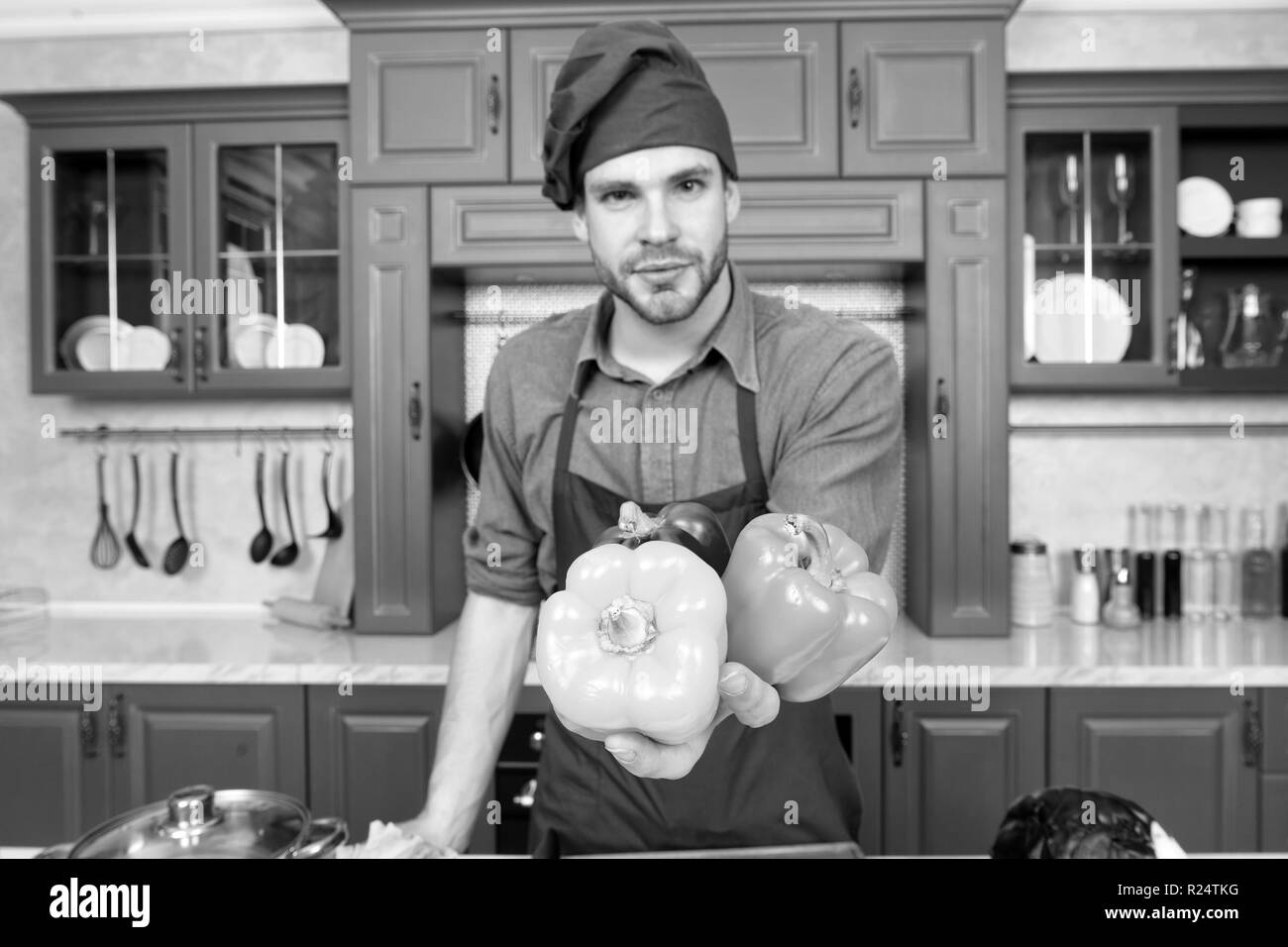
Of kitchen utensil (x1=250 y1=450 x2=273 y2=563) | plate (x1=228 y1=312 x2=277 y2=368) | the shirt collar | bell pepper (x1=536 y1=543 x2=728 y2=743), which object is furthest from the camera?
kitchen utensil (x1=250 y1=450 x2=273 y2=563)

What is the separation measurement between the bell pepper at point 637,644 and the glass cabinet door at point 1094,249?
209cm

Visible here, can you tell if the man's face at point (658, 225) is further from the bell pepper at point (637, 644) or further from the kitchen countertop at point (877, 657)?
the kitchen countertop at point (877, 657)

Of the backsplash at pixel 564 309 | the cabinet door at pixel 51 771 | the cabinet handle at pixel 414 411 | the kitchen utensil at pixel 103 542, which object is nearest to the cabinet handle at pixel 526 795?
the backsplash at pixel 564 309

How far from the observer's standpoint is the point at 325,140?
2.39m

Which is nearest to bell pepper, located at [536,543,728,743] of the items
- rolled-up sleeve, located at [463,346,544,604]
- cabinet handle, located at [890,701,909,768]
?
rolled-up sleeve, located at [463,346,544,604]

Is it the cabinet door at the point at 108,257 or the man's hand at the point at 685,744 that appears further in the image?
the cabinet door at the point at 108,257

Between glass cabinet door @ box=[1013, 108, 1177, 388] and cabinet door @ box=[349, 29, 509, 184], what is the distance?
1.29 meters

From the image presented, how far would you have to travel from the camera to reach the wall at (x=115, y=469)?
2703 millimetres

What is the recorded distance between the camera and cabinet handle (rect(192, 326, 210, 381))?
242cm

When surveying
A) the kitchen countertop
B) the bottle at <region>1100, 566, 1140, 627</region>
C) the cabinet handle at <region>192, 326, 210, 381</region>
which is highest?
the cabinet handle at <region>192, 326, 210, 381</region>

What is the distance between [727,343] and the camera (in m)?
0.97

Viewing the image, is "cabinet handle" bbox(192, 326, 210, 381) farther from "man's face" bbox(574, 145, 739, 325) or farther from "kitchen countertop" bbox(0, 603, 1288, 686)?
"man's face" bbox(574, 145, 739, 325)
